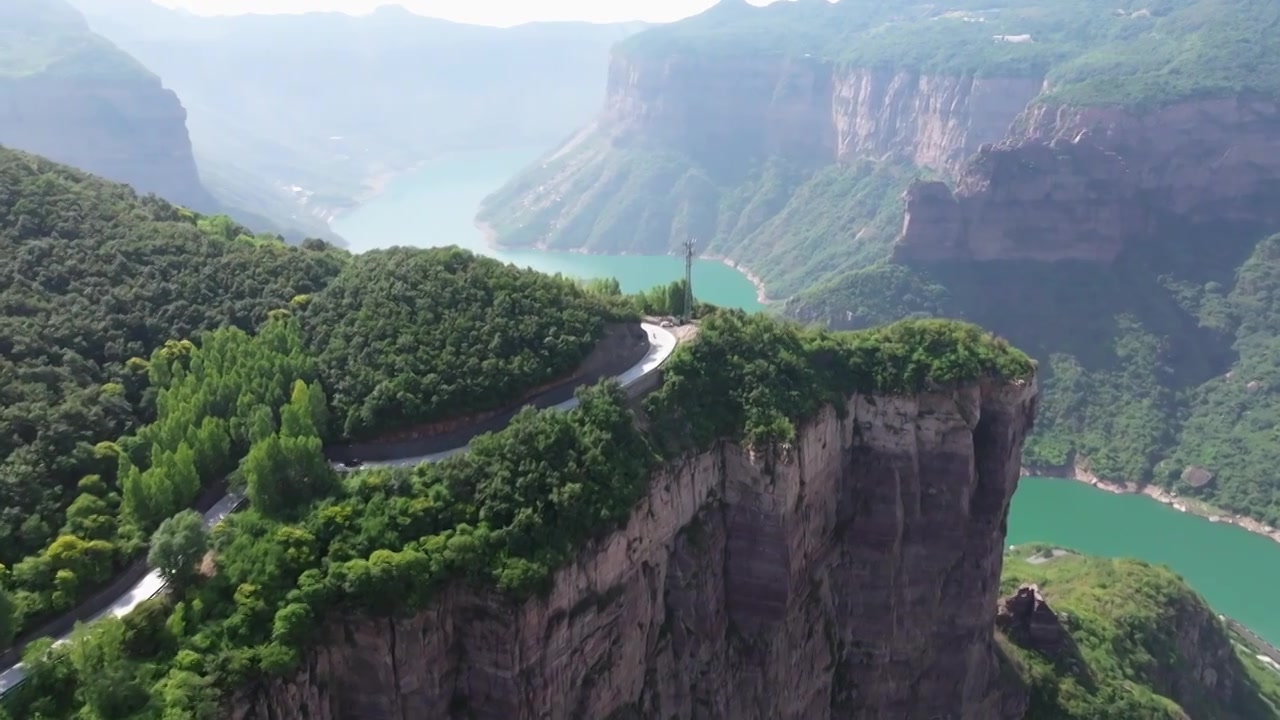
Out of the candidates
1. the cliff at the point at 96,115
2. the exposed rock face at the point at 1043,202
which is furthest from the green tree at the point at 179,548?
the cliff at the point at 96,115

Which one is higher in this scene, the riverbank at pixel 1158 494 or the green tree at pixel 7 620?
the green tree at pixel 7 620

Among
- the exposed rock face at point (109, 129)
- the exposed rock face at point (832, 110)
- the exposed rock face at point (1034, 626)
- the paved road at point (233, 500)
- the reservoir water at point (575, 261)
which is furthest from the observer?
the exposed rock face at point (832, 110)

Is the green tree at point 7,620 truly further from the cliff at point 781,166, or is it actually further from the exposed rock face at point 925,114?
the exposed rock face at point 925,114

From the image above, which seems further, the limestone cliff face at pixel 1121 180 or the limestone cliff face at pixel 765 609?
the limestone cliff face at pixel 1121 180

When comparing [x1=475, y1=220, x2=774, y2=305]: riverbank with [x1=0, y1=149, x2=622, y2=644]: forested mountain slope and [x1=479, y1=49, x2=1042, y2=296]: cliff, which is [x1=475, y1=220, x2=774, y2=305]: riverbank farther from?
[x1=0, y1=149, x2=622, y2=644]: forested mountain slope

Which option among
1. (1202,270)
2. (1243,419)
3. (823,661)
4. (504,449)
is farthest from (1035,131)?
(504,449)

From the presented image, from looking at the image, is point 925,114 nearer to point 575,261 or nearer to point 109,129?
point 575,261

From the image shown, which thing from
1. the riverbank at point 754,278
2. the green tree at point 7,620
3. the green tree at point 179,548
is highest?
the green tree at point 179,548
